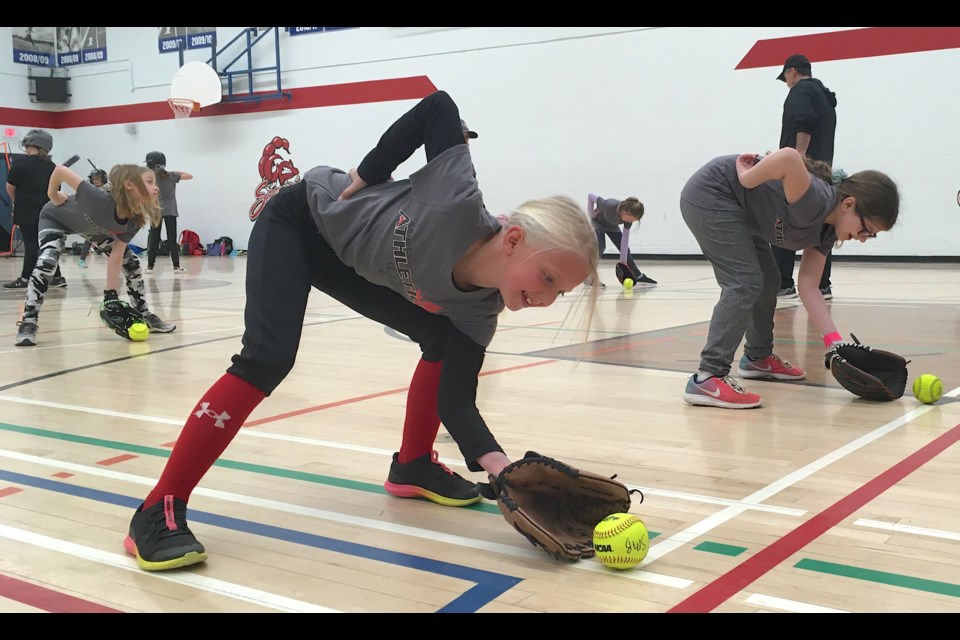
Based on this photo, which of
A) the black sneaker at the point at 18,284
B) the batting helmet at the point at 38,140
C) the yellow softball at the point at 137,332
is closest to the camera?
the yellow softball at the point at 137,332

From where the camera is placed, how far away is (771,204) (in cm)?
405

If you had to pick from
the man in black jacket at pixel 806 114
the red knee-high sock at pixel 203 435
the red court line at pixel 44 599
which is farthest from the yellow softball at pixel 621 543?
the man in black jacket at pixel 806 114

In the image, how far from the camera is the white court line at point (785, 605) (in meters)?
1.84

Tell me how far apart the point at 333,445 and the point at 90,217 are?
3.81m

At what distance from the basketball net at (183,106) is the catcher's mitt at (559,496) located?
52.5 ft

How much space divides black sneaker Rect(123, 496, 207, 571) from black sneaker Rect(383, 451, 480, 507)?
694 mm

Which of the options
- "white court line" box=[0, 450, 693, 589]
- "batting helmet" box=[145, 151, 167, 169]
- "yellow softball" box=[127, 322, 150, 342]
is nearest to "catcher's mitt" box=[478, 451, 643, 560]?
"white court line" box=[0, 450, 693, 589]

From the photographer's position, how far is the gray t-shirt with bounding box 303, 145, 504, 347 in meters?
2.20

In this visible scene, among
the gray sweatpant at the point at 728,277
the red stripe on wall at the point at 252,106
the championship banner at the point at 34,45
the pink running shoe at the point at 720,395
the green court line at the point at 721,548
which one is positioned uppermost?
the championship banner at the point at 34,45

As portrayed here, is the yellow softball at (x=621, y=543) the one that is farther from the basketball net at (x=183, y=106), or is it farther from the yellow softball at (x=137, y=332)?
the basketball net at (x=183, y=106)

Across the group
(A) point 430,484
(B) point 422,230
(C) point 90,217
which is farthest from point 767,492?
(C) point 90,217

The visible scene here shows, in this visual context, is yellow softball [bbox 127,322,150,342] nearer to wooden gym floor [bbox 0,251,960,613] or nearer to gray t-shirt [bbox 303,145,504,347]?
wooden gym floor [bbox 0,251,960,613]

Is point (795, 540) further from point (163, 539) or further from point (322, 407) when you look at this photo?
point (322, 407)

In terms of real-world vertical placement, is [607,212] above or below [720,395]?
above
